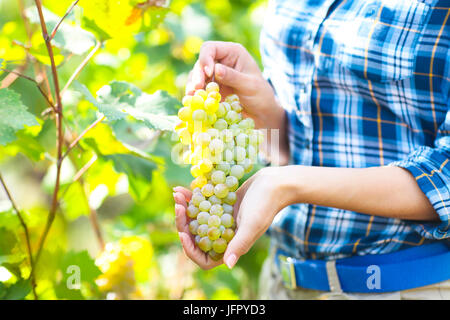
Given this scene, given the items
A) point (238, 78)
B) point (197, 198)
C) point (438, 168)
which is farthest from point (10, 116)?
point (438, 168)

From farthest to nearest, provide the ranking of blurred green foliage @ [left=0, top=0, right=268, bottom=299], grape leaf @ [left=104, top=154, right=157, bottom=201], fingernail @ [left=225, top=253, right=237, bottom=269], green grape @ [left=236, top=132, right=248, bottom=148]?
grape leaf @ [left=104, top=154, right=157, bottom=201]
blurred green foliage @ [left=0, top=0, right=268, bottom=299]
green grape @ [left=236, top=132, right=248, bottom=148]
fingernail @ [left=225, top=253, right=237, bottom=269]

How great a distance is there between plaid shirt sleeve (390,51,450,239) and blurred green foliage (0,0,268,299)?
1.63 feet

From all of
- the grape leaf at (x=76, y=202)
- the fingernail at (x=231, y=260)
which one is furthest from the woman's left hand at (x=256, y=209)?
the grape leaf at (x=76, y=202)

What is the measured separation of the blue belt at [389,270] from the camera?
38.0 inches

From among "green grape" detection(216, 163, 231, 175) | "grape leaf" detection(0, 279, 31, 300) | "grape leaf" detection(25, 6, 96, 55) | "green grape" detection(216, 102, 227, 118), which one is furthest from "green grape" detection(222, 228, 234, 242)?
"grape leaf" detection(25, 6, 96, 55)

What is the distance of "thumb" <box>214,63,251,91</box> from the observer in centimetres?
90

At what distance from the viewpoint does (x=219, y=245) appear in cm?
76

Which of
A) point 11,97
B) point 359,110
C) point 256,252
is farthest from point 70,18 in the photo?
point 256,252

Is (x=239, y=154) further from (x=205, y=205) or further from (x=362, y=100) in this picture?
(x=362, y=100)

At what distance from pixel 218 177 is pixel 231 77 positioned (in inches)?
10.1

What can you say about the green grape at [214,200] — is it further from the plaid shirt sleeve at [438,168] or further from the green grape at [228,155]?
Answer: the plaid shirt sleeve at [438,168]

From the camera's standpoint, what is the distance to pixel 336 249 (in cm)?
103

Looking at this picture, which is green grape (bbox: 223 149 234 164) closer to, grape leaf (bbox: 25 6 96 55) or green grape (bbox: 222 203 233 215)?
green grape (bbox: 222 203 233 215)
